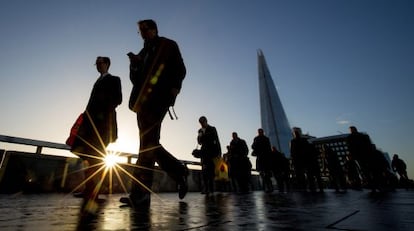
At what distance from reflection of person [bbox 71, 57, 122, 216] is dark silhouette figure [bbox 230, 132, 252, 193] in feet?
16.0

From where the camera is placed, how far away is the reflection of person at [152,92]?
7.79 feet

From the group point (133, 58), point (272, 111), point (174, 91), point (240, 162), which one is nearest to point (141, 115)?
point (174, 91)

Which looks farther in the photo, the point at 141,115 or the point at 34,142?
the point at 34,142

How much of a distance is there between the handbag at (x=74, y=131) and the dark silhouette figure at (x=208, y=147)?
3.22m

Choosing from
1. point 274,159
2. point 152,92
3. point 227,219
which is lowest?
point 227,219

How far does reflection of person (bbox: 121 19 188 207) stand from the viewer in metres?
2.38

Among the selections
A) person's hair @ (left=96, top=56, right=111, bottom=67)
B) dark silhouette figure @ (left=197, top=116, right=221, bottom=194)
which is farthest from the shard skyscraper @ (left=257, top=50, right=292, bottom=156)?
person's hair @ (left=96, top=56, right=111, bottom=67)

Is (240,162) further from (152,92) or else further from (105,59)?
(152,92)

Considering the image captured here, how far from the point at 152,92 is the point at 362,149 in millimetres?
6584

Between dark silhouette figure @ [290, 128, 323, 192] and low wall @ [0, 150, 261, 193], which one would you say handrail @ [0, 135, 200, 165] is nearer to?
low wall @ [0, 150, 261, 193]

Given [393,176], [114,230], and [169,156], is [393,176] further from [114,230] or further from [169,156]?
[114,230]

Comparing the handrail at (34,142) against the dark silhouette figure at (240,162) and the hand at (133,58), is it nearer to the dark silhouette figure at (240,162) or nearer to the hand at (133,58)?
the hand at (133,58)

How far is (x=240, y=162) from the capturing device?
7.28 metres

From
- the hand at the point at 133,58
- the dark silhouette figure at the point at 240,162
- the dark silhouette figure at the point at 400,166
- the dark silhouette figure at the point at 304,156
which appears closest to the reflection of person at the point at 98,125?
the hand at the point at 133,58
